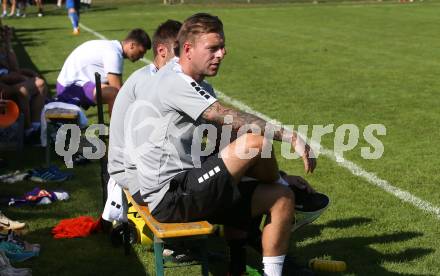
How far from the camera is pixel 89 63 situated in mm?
9453

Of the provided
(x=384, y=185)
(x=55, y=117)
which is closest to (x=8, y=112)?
(x=55, y=117)

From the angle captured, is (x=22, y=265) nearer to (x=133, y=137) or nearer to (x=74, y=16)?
(x=133, y=137)

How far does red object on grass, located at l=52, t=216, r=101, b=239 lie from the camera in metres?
6.30

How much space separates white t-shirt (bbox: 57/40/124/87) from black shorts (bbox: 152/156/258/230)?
15.1 ft

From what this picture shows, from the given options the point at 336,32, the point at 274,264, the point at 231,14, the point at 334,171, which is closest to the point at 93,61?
the point at 334,171

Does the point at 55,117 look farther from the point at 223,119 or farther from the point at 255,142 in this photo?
the point at 255,142

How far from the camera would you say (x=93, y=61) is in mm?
9398

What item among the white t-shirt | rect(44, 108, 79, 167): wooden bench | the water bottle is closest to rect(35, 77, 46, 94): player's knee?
the white t-shirt

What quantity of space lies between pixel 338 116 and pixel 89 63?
340 centimetres

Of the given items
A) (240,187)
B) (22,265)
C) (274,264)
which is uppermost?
(240,187)

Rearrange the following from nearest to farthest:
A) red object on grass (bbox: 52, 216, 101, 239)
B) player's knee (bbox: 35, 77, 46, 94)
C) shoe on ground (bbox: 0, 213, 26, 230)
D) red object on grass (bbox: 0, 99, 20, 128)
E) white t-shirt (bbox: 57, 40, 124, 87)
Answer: shoe on ground (bbox: 0, 213, 26, 230) < red object on grass (bbox: 52, 216, 101, 239) < red object on grass (bbox: 0, 99, 20, 128) < white t-shirt (bbox: 57, 40, 124, 87) < player's knee (bbox: 35, 77, 46, 94)

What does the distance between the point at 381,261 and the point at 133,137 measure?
6.50 ft

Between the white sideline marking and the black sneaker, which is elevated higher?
the black sneaker

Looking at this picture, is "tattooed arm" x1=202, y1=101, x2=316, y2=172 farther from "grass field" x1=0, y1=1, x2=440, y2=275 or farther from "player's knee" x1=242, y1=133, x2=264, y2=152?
"grass field" x1=0, y1=1, x2=440, y2=275
